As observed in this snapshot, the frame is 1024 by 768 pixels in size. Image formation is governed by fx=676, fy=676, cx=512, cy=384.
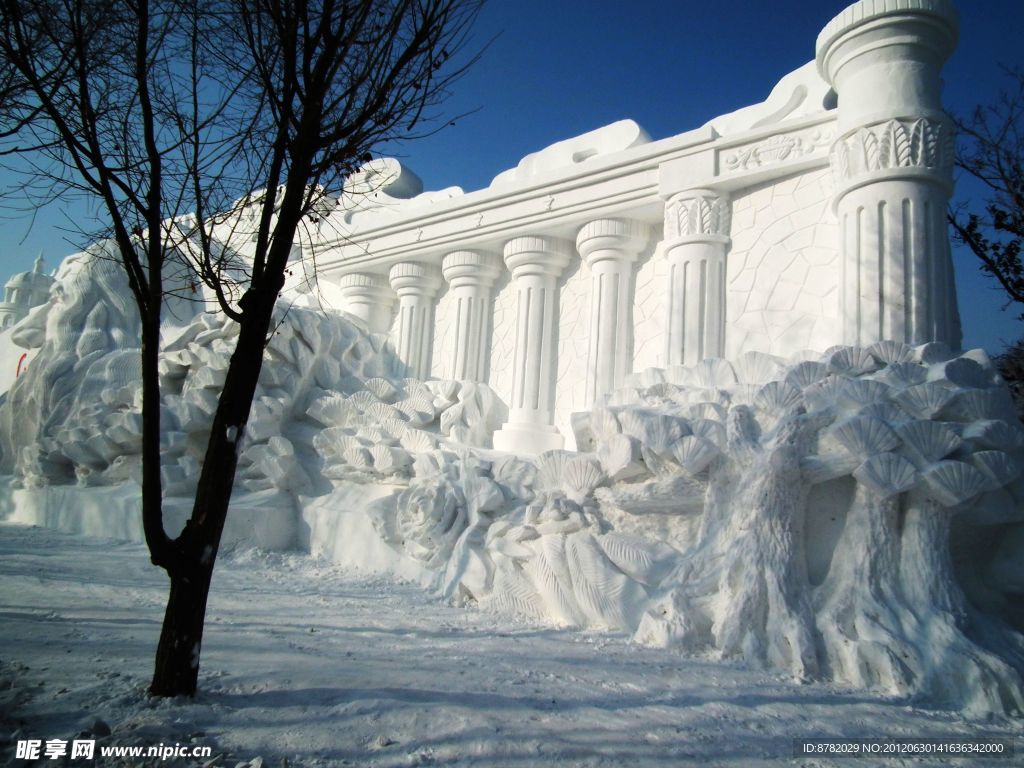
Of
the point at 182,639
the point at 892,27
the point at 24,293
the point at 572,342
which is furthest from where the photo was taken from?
the point at 24,293

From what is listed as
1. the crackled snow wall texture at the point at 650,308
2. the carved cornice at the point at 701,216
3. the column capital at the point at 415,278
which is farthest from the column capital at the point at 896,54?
the column capital at the point at 415,278

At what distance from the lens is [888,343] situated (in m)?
3.66

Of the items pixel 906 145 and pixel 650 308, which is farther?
pixel 650 308

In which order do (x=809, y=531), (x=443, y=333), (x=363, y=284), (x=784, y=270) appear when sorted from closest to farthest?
(x=809, y=531)
(x=784, y=270)
(x=443, y=333)
(x=363, y=284)

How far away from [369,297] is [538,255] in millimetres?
2171

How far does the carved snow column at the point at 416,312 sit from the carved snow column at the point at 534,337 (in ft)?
3.65

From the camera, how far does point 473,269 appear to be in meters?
6.52

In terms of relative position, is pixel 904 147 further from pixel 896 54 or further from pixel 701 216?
pixel 701 216

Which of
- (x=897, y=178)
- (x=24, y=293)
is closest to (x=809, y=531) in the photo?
(x=897, y=178)

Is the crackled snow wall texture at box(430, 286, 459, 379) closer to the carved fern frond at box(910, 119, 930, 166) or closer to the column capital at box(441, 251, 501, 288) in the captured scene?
the column capital at box(441, 251, 501, 288)

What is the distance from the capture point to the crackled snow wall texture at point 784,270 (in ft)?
15.2

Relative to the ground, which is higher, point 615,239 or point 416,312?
point 615,239

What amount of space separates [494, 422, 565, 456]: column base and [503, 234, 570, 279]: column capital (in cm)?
143

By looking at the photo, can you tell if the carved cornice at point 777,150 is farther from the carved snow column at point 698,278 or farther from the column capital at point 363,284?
the column capital at point 363,284
